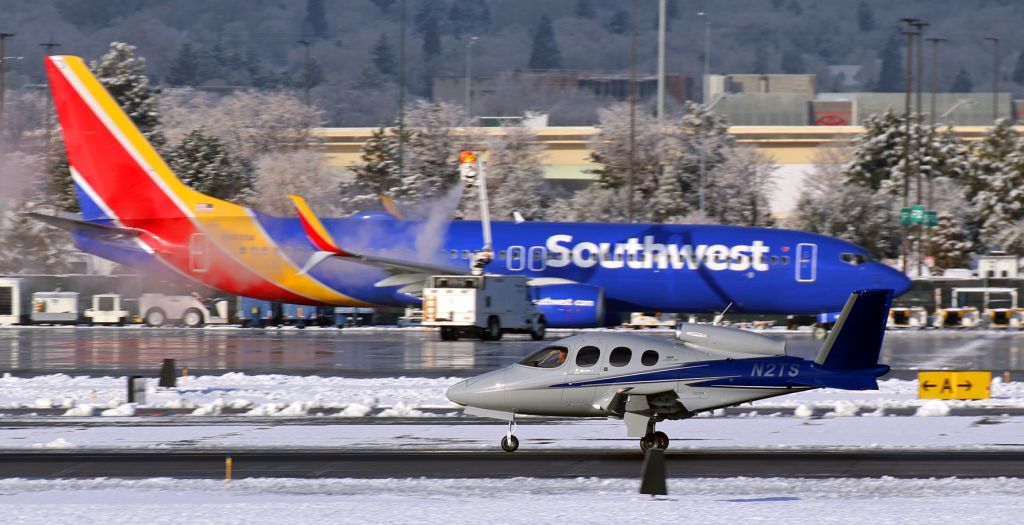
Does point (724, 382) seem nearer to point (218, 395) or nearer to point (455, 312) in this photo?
point (218, 395)

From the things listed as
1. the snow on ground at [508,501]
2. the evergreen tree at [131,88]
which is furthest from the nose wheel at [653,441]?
the evergreen tree at [131,88]

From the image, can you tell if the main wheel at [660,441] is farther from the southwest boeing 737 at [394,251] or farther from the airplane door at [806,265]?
the airplane door at [806,265]

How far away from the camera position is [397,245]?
4806cm

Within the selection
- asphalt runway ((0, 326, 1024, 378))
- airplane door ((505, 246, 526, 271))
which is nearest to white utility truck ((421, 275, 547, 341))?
asphalt runway ((0, 326, 1024, 378))

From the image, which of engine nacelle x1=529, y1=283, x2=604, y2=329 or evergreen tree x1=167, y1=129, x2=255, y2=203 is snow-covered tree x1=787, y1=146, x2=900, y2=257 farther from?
engine nacelle x1=529, y1=283, x2=604, y2=329

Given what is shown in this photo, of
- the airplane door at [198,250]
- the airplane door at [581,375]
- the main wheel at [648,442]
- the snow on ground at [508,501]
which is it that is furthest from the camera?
the airplane door at [198,250]

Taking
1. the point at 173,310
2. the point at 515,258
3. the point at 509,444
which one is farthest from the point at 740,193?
the point at 509,444

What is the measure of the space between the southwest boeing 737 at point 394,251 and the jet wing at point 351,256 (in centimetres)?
7

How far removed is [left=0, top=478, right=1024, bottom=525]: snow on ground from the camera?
16844 millimetres

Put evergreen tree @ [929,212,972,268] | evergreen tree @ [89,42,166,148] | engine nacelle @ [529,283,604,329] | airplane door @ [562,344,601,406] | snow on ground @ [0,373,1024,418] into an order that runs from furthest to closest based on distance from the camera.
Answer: evergreen tree @ [89,42,166,148]
evergreen tree @ [929,212,972,268]
engine nacelle @ [529,283,604,329]
snow on ground @ [0,373,1024,418]
airplane door @ [562,344,601,406]

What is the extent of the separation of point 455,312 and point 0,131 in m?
25.5

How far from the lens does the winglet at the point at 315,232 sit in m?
45.2

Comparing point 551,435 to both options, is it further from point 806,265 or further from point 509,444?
point 806,265

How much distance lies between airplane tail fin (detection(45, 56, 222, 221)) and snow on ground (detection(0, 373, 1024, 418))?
53.8 feet
